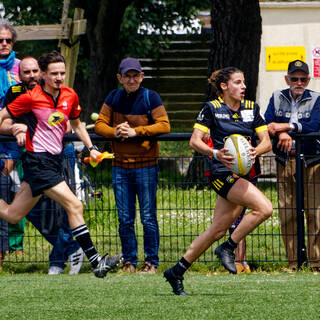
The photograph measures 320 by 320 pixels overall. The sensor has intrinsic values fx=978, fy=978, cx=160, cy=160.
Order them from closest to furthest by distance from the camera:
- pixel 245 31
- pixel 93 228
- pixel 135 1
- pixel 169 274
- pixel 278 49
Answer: pixel 169 274, pixel 93 228, pixel 245 31, pixel 278 49, pixel 135 1

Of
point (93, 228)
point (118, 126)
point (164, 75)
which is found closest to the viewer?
point (118, 126)

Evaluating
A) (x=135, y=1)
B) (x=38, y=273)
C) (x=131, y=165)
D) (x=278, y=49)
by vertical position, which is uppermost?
(x=135, y=1)

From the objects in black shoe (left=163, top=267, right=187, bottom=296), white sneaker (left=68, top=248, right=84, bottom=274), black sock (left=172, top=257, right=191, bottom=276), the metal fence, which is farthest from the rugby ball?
white sneaker (left=68, top=248, right=84, bottom=274)

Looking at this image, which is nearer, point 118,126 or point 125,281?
point 125,281

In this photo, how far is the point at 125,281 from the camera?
31.0 ft

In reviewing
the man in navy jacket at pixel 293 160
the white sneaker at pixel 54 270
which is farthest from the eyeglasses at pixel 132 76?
the white sneaker at pixel 54 270

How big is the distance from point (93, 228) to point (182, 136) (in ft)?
5.06

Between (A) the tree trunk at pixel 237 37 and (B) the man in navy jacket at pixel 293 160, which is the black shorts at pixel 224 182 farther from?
(A) the tree trunk at pixel 237 37

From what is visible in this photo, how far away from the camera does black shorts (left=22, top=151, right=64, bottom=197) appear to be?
9.04 meters

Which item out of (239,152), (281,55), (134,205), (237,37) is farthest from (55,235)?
(281,55)

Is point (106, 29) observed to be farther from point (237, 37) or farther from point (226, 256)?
point (226, 256)

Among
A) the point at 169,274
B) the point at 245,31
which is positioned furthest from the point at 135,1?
the point at 169,274

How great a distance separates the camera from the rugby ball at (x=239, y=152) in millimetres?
8344

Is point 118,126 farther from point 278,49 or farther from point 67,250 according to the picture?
point 278,49
